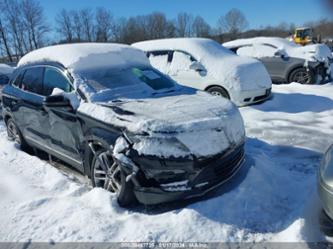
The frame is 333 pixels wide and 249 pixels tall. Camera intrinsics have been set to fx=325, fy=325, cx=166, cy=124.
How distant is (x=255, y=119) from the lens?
22.3ft

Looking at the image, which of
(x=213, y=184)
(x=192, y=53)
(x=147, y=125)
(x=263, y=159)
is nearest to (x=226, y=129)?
(x=213, y=184)

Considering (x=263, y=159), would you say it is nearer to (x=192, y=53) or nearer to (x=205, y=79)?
(x=205, y=79)

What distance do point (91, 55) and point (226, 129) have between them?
2.41 m

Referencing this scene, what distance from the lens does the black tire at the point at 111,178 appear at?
10.8 ft

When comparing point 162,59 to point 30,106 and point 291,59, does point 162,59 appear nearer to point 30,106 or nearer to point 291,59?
point 291,59

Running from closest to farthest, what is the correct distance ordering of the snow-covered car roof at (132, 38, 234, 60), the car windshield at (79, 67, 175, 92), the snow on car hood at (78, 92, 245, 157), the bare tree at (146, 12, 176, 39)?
1. the snow on car hood at (78, 92, 245, 157)
2. the car windshield at (79, 67, 175, 92)
3. the snow-covered car roof at (132, 38, 234, 60)
4. the bare tree at (146, 12, 176, 39)

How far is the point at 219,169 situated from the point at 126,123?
1055mm

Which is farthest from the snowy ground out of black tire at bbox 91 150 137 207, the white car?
the white car

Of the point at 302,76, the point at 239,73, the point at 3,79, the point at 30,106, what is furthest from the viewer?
the point at 3,79

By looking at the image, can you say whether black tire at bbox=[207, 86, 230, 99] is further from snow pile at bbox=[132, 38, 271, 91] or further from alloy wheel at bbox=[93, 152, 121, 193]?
alloy wheel at bbox=[93, 152, 121, 193]

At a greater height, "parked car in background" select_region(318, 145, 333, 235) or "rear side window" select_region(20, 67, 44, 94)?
"rear side window" select_region(20, 67, 44, 94)

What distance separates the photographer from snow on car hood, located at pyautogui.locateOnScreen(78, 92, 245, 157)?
10.2 feet

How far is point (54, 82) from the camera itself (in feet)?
14.9

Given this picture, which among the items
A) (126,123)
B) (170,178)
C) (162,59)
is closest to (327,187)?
(170,178)
